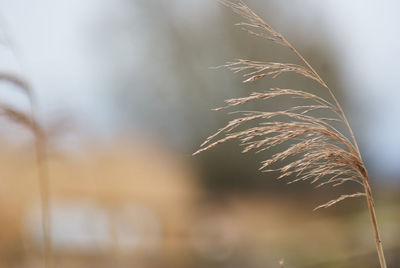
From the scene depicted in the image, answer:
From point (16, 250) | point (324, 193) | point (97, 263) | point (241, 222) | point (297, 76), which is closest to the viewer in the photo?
point (16, 250)

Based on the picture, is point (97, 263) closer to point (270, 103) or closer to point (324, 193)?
point (270, 103)

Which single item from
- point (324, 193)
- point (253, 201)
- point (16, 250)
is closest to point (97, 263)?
point (16, 250)

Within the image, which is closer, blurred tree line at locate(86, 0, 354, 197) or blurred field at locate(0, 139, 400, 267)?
blurred field at locate(0, 139, 400, 267)

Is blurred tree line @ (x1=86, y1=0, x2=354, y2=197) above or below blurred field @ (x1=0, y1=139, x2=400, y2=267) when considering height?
above

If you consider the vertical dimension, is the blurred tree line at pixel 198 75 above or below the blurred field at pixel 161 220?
above

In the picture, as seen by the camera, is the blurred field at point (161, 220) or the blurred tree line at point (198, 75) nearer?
the blurred field at point (161, 220)

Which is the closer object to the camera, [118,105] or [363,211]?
[118,105]

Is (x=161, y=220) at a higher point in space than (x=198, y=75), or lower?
lower

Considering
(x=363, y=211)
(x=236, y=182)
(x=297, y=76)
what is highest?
(x=297, y=76)
